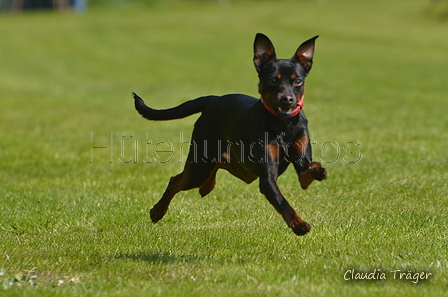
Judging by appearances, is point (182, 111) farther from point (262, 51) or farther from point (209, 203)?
point (209, 203)

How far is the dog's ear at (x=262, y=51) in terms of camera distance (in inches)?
200

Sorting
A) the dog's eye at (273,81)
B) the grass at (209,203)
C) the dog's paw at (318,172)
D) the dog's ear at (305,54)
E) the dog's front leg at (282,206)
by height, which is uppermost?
the dog's ear at (305,54)

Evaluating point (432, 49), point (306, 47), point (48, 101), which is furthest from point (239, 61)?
point (306, 47)

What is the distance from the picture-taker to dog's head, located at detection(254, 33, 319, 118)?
15.6 feet

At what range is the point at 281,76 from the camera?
4.89 m

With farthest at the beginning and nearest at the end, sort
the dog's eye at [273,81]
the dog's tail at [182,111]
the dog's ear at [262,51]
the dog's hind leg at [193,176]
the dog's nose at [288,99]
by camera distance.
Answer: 1. the dog's tail at [182,111]
2. the dog's hind leg at [193,176]
3. the dog's ear at [262,51]
4. the dog's eye at [273,81]
5. the dog's nose at [288,99]

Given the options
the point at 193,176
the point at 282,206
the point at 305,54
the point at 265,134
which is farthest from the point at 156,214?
the point at 305,54

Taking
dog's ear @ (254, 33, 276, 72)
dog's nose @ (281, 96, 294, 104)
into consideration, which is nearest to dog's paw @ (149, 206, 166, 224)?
dog's ear @ (254, 33, 276, 72)

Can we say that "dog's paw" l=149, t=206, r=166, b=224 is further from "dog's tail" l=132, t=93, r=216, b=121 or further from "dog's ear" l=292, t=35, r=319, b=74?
"dog's ear" l=292, t=35, r=319, b=74

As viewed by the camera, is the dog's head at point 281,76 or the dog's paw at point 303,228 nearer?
the dog's paw at point 303,228

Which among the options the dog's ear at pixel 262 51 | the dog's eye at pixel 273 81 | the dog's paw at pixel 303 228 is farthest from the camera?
the dog's ear at pixel 262 51

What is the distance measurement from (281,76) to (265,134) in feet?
1.48

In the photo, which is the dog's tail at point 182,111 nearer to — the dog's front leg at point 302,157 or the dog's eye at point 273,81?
the dog's eye at point 273,81

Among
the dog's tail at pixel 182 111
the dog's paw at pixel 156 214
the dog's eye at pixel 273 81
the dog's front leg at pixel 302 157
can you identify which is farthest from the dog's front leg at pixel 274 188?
the dog's paw at pixel 156 214
